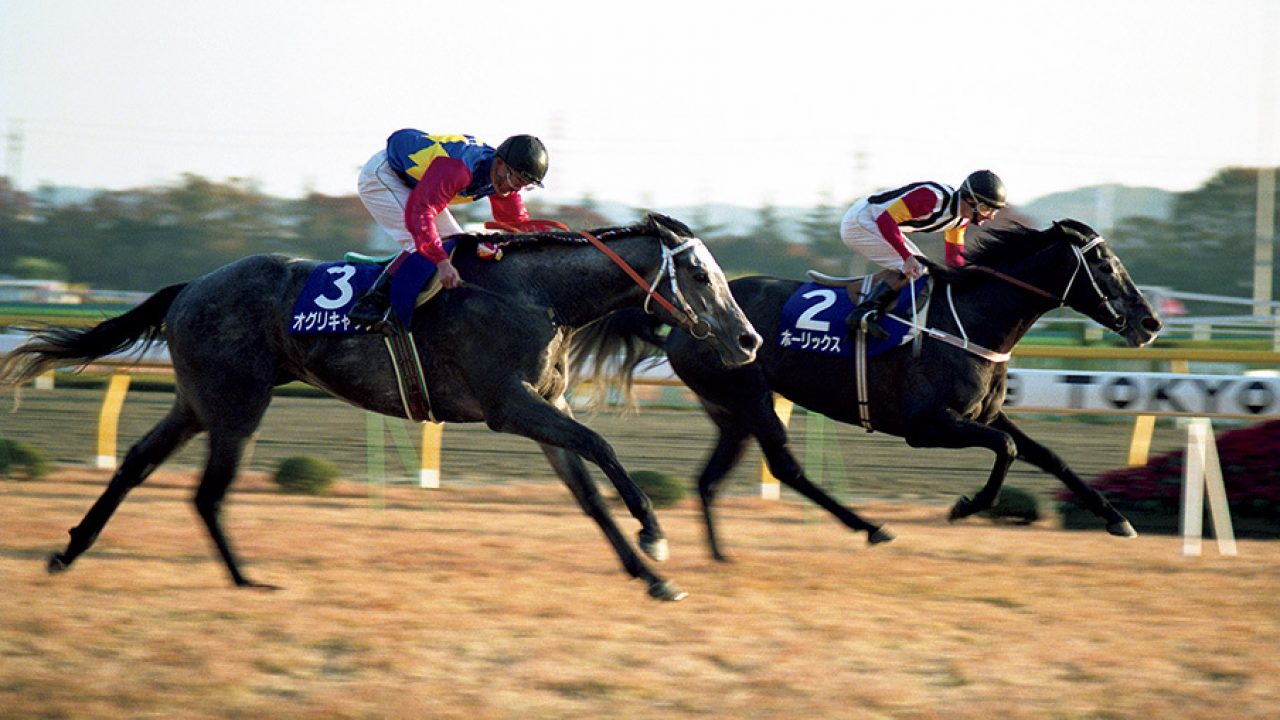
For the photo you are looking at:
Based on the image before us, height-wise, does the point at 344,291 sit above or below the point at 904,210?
below

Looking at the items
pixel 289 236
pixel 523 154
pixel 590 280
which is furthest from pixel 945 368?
pixel 289 236

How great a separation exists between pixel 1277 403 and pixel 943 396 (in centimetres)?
204

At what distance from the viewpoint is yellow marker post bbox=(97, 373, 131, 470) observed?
8.49 m

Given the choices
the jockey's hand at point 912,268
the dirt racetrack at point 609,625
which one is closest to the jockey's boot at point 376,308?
the dirt racetrack at point 609,625

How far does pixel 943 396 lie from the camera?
6219mm

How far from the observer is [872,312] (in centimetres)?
639

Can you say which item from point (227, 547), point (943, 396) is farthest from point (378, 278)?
point (943, 396)

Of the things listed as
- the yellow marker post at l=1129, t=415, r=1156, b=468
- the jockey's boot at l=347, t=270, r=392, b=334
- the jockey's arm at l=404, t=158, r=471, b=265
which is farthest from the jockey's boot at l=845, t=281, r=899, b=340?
the yellow marker post at l=1129, t=415, r=1156, b=468

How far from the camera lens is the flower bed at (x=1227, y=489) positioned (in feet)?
23.3

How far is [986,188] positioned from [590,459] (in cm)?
256

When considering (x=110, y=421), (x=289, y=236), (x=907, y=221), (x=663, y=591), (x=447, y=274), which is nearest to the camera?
(x=663, y=591)

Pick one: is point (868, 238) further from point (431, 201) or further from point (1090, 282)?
point (431, 201)

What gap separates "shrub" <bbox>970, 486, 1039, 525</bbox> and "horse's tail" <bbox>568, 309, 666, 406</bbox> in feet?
7.55

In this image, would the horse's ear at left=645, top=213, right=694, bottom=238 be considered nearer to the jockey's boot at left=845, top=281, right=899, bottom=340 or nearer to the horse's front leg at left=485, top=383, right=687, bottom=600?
the horse's front leg at left=485, top=383, right=687, bottom=600
